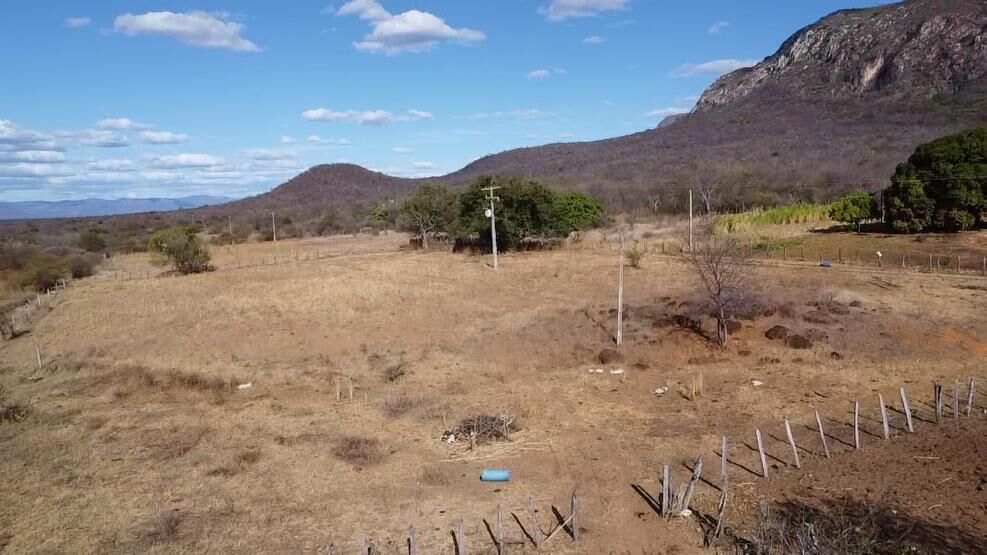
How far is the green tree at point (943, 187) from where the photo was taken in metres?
34.2

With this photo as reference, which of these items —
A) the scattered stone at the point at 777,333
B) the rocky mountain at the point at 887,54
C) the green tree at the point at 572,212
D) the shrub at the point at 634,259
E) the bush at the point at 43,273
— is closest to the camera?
the scattered stone at the point at 777,333

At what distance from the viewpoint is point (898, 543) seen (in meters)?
8.91

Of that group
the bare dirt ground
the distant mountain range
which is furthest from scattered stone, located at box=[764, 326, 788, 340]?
the distant mountain range

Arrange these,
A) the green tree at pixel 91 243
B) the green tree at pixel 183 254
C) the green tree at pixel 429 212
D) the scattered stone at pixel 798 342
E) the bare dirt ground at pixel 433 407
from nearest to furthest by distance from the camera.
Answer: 1. the bare dirt ground at pixel 433 407
2. the scattered stone at pixel 798 342
3. the green tree at pixel 183 254
4. the green tree at pixel 429 212
5. the green tree at pixel 91 243

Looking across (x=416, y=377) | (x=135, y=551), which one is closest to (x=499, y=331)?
(x=416, y=377)

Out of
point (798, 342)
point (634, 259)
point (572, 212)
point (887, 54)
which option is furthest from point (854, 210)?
point (887, 54)

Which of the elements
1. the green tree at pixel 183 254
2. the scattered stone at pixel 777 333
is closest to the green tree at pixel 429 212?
the green tree at pixel 183 254

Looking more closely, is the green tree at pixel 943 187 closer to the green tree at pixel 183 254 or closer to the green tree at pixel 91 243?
the green tree at pixel 183 254

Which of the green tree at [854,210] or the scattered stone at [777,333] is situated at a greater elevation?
the green tree at [854,210]

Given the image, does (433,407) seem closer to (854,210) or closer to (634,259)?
(634,259)

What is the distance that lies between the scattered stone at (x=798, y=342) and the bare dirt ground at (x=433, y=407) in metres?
0.24

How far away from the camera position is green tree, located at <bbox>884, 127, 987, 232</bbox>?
34.2 meters

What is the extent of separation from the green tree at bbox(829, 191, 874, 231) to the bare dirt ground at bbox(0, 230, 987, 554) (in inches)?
514

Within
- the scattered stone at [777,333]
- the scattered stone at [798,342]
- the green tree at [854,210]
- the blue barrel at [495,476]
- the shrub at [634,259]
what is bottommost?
the blue barrel at [495,476]
